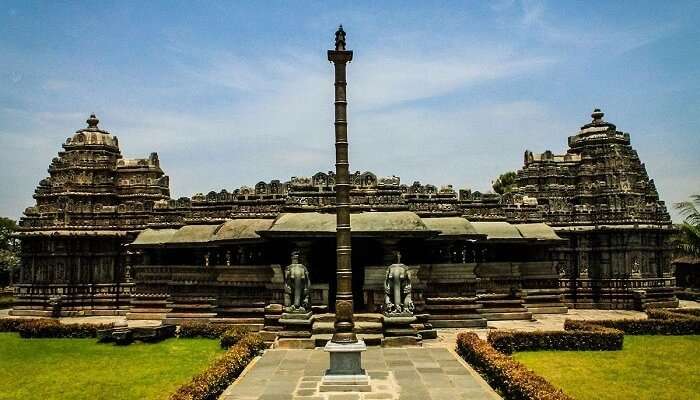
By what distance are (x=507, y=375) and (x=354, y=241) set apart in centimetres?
941

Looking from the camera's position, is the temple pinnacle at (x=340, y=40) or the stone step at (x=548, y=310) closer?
the temple pinnacle at (x=340, y=40)

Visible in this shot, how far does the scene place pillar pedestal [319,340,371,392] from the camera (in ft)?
37.2

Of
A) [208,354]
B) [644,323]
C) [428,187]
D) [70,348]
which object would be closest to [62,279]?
[70,348]

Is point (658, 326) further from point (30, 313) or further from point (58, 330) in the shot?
point (30, 313)

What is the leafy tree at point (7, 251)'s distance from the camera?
47.8 metres

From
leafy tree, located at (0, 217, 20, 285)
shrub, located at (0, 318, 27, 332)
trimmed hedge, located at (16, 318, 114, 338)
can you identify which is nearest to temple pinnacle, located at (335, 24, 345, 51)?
trimmed hedge, located at (16, 318, 114, 338)

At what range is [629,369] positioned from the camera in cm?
1402

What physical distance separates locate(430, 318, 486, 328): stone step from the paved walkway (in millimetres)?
5113

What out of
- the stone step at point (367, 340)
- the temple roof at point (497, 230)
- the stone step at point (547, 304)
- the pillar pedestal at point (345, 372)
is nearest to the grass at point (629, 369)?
the stone step at point (367, 340)

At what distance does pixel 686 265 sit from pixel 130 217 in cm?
3598

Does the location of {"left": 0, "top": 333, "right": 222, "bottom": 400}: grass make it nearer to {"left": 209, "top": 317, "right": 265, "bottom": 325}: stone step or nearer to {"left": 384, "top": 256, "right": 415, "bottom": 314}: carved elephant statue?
{"left": 209, "top": 317, "right": 265, "bottom": 325}: stone step

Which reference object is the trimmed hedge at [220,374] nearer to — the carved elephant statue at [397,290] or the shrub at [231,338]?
the shrub at [231,338]

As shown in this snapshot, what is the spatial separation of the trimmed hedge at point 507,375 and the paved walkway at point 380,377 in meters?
0.24

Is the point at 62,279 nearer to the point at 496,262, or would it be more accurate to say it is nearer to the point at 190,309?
the point at 190,309
